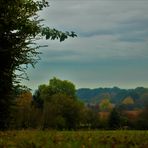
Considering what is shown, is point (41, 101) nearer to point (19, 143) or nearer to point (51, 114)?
point (51, 114)

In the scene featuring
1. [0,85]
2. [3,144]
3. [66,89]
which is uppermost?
[66,89]

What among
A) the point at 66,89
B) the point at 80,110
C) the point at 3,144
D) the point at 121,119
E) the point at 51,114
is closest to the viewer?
the point at 3,144

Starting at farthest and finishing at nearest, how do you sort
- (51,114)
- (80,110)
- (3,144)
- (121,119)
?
(80,110) < (121,119) < (51,114) < (3,144)

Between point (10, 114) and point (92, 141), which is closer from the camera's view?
point (92, 141)

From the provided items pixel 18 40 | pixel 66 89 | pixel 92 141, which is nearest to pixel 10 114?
pixel 18 40

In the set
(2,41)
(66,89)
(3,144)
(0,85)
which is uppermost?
(66,89)

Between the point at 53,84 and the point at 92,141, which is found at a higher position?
the point at 53,84

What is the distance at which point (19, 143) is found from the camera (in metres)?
12.4

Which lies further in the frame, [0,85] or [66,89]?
[66,89]

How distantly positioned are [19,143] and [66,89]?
131385mm

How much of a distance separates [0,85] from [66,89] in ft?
387

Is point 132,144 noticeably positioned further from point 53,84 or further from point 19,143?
point 53,84

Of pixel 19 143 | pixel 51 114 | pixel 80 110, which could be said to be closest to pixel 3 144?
pixel 19 143

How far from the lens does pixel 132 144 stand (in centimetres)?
1244
